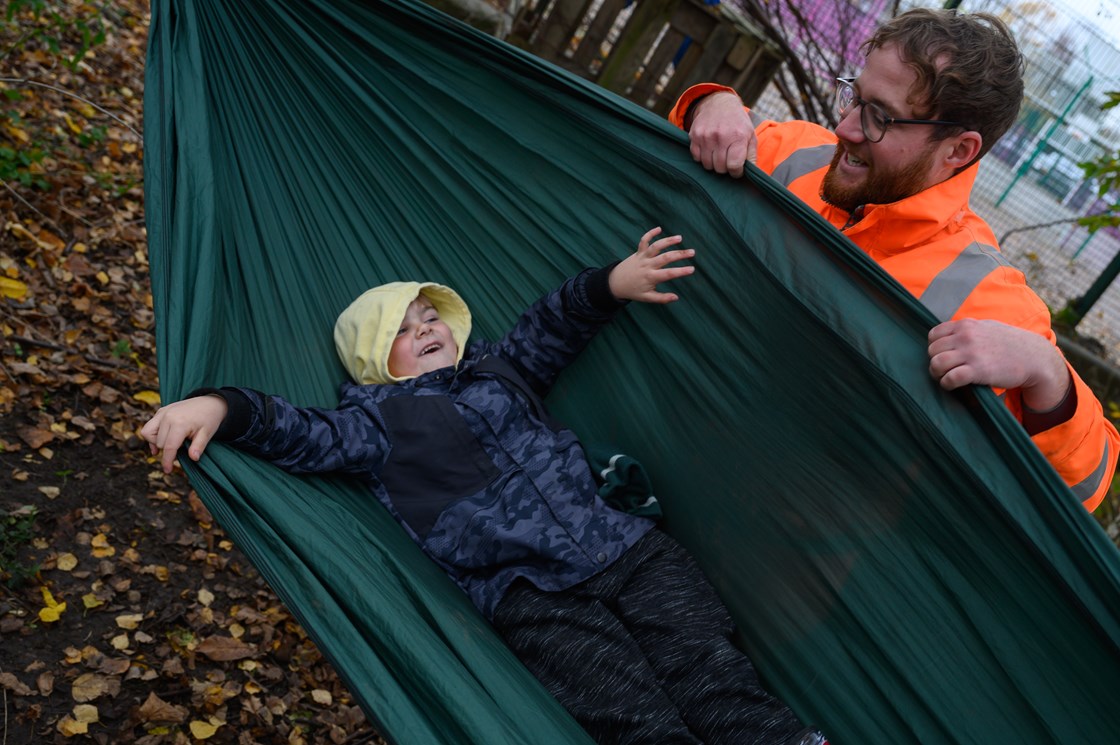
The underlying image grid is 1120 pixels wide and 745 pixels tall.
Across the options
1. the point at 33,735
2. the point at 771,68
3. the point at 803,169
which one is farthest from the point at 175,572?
the point at 771,68

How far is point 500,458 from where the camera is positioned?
1907 mm

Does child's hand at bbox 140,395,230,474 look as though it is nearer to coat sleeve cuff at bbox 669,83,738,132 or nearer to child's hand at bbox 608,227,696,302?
child's hand at bbox 608,227,696,302

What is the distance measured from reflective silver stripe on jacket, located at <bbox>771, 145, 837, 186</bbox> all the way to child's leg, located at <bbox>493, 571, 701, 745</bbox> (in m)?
0.91

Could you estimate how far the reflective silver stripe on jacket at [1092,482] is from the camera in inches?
59.0

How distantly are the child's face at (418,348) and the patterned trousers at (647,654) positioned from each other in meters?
0.59

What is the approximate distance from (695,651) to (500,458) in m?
0.55

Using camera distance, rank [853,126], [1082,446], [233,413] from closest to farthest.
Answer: [1082,446]
[233,413]
[853,126]

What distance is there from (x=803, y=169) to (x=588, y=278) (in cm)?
50

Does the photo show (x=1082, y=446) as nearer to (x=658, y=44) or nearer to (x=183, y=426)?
(x=183, y=426)

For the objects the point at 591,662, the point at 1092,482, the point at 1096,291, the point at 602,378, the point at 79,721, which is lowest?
the point at 79,721

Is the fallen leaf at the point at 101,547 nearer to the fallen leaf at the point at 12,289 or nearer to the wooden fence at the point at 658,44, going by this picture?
the fallen leaf at the point at 12,289

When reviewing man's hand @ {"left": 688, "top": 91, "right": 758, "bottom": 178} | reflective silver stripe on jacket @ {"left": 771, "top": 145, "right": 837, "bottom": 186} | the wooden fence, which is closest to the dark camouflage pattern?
man's hand @ {"left": 688, "top": 91, "right": 758, "bottom": 178}

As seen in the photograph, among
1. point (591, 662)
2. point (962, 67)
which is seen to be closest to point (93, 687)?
point (591, 662)

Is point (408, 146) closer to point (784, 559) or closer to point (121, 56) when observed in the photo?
point (784, 559)
